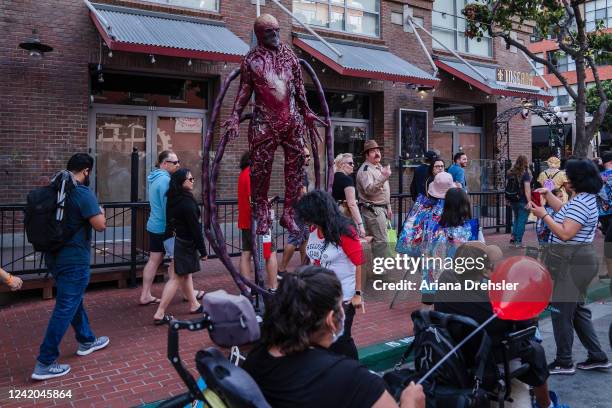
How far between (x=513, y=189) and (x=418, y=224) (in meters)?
4.84

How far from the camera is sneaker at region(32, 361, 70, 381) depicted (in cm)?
403

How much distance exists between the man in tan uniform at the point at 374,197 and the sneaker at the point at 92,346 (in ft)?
12.2

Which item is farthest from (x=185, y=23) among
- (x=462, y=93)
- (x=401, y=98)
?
(x=462, y=93)

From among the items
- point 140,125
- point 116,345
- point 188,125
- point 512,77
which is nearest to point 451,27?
point 512,77

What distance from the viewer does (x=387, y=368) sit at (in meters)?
4.73

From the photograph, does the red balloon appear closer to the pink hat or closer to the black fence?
the pink hat

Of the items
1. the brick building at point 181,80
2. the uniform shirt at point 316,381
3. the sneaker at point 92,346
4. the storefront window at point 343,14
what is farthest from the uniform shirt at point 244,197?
the storefront window at point 343,14

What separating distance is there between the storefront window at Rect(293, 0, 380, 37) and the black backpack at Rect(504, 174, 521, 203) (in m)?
6.03

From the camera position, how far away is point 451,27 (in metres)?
15.9

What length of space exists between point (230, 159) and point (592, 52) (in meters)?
8.59

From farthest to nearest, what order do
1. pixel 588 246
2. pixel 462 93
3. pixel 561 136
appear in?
pixel 561 136
pixel 462 93
pixel 588 246

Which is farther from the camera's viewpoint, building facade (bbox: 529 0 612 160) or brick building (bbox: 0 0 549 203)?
building facade (bbox: 529 0 612 160)

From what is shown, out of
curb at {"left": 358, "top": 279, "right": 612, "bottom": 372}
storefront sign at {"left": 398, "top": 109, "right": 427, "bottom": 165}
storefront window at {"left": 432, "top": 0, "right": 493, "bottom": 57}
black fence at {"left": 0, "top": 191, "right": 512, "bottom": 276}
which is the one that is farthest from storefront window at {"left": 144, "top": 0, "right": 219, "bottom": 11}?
curb at {"left": 358, "top": 279, "right": 612, "bottom": 372}

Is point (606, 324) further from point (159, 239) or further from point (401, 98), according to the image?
point (401, 98)
